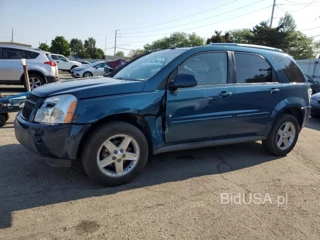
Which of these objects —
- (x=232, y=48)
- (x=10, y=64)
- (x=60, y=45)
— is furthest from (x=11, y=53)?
(x=60, y=45)

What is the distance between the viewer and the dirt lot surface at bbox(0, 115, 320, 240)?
2.68m

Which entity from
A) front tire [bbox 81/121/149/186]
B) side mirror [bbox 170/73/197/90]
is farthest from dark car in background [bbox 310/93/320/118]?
front tire [bbox 81/121/149/186]

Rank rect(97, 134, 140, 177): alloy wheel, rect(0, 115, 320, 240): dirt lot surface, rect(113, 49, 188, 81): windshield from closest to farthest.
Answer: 1. rect(0, 115, 320, 240): dirt lot surface
2. rect(97, 134, 140, 177): alloy wheel
3. rect(113, 49, 188, 81): windshield

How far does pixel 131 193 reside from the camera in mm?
3379

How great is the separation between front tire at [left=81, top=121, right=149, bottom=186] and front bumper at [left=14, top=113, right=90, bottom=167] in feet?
0.47

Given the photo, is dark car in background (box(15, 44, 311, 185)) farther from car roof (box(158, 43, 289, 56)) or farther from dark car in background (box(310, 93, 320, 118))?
dark car in background (box(310, 93, 320, 118))

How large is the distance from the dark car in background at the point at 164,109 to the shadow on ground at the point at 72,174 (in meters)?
0.28

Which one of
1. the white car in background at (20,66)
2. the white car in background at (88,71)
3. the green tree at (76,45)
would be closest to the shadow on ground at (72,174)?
the white car in background at (20,66)


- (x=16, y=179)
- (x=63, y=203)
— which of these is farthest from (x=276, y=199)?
(x=16, y=179)

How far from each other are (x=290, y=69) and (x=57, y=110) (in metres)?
3.97

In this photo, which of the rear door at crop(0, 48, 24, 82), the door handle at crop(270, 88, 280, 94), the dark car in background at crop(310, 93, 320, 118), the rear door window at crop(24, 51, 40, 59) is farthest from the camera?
the rear door window at crop(24, 51, 40, 59)

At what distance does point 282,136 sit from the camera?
16.4 ft

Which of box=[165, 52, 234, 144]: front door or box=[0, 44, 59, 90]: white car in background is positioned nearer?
box=[165, 52, 234, 144]: front door

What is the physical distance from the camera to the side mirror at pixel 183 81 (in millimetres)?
3676
